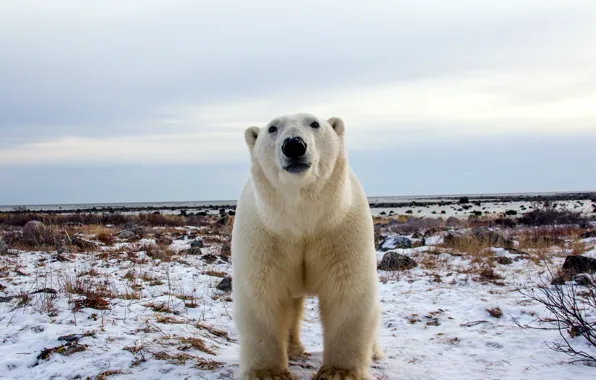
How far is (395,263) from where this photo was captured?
26.3ft

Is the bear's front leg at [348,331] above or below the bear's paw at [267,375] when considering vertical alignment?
above

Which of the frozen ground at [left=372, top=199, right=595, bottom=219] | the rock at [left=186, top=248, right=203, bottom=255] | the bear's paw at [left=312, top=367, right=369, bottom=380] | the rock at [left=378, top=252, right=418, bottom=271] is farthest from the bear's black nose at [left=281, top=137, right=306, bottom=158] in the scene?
the frozen ground at [left=372, top=199, right=595, bottom=219]

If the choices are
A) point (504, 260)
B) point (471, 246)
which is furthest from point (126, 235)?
point (504, 260)

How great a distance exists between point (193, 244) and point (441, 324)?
6.95 meters

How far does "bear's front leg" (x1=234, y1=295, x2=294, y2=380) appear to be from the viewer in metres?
3.23

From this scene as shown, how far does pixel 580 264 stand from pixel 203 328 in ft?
17.8

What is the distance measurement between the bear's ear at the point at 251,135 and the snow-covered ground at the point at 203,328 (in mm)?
1698

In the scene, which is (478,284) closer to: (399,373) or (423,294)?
(423,294)

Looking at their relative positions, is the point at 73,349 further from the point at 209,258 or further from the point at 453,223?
the point at 453,223

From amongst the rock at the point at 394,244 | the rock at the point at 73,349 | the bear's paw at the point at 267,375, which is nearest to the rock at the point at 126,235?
the rock at the point at 394,244

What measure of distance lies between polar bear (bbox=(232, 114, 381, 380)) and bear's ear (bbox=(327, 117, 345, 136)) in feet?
0.78

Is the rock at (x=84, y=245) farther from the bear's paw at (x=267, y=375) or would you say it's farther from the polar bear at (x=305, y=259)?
the bear's paw at (x=267, y=375)

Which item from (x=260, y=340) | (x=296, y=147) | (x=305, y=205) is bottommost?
(x=260, y=340)

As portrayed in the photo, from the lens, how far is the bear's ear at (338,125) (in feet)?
11.9
